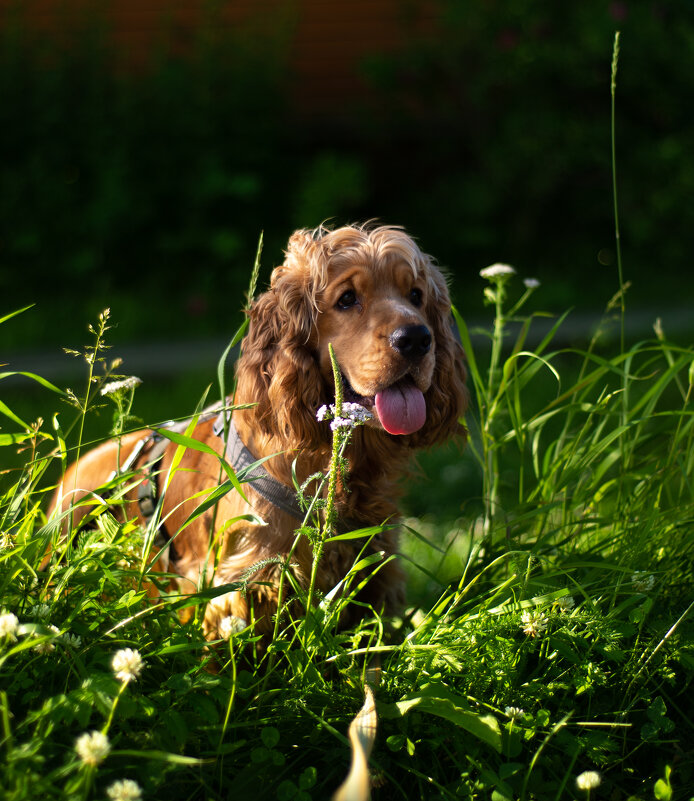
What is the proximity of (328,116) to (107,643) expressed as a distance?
887 centimetres

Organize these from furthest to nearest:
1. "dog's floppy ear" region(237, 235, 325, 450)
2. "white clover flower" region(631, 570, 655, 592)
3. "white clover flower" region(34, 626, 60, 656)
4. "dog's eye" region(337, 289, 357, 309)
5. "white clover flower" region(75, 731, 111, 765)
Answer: "dog's eye" region(337, 289, 357, 309) < "dog's floppy ear" region(237, 235, 325, 450) < "white clover flower" region(631, 570, 655, 592) < "white clover flower" region(34, 626, 60, 656) < "white clover flower" region(75, 731, 111, 765)

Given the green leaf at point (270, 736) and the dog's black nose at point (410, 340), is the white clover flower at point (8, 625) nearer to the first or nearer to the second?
the green leaf at point (270, 736)

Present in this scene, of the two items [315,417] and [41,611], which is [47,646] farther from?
[315,417]

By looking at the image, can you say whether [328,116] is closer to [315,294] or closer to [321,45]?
[321,45]

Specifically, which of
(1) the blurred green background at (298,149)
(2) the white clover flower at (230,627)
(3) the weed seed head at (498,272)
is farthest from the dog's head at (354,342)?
(1) the blurred green background at (298,149)

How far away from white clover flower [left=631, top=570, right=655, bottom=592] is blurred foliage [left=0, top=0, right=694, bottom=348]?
228 inches

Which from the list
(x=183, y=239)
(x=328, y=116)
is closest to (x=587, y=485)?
(x=183, y=239)

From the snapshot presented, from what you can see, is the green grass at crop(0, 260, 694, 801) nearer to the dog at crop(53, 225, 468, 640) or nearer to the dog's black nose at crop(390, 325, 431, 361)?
the dog at crop(53, 225, 468, 640)

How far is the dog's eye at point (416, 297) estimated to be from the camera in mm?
2705

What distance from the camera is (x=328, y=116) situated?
9820mm

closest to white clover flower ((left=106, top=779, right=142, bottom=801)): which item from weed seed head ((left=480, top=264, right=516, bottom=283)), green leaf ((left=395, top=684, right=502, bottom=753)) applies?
green leaf ((left=395, top=684, right=502, bottom=753))

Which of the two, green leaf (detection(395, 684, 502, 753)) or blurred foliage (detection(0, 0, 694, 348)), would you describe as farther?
blurred foliage (detection(0, 0, 694, 348))

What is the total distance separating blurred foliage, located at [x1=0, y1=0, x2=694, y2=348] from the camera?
7816mm

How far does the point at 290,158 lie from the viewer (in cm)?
890
